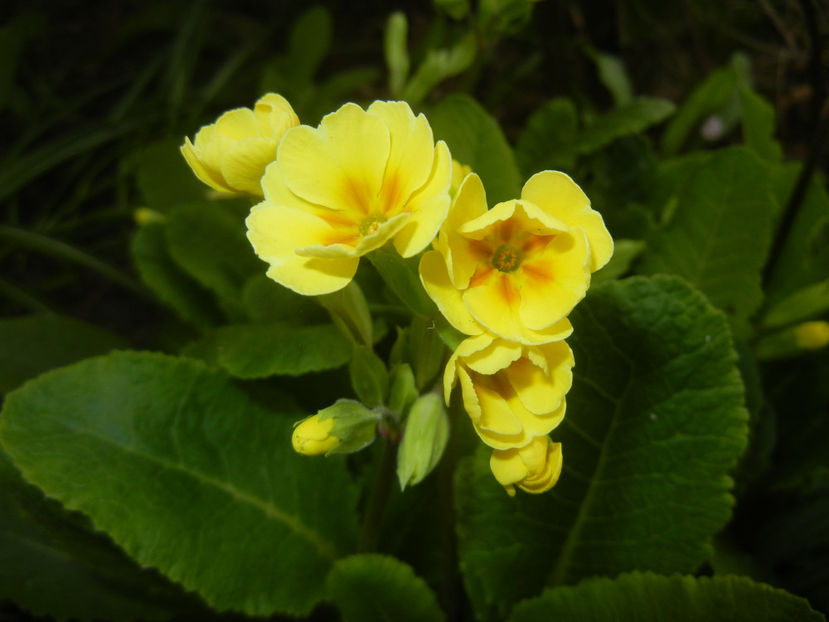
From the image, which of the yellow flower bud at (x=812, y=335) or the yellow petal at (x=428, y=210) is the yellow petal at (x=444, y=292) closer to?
the yellow petal at (x=428, y=210)

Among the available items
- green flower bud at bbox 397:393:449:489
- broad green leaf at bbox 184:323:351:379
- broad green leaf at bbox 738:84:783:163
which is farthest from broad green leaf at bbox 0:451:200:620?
broad green leaf at bbox 738:84:783:163

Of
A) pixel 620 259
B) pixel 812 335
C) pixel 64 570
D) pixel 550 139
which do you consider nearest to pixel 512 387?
pixel 620 259

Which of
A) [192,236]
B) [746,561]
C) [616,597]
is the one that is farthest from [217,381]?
[746,561]

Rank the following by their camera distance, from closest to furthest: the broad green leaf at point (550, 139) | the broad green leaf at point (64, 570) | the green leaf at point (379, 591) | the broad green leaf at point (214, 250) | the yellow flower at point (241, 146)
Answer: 1. the yellow flower at point (241, 146)
2. the green leaf at point (379, 591)
3. the broad green leaf at point (64, 570)
4. the broad green leaf at point (214, 250)
5. the broad green leaf at point (550, 139)

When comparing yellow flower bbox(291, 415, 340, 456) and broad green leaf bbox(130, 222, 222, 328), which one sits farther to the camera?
broad green leaf bbox(130, 222, 222, 328)

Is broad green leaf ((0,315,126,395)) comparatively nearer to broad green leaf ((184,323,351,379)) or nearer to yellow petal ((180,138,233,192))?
broad green leaf ((184,323,351,379))

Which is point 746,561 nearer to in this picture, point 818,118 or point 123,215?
point 818,118

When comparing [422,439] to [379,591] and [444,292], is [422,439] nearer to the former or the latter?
[444,292]

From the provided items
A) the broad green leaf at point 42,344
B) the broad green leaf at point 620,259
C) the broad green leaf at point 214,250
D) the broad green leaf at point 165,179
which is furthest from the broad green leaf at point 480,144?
the broad green leaf at point 42,344
